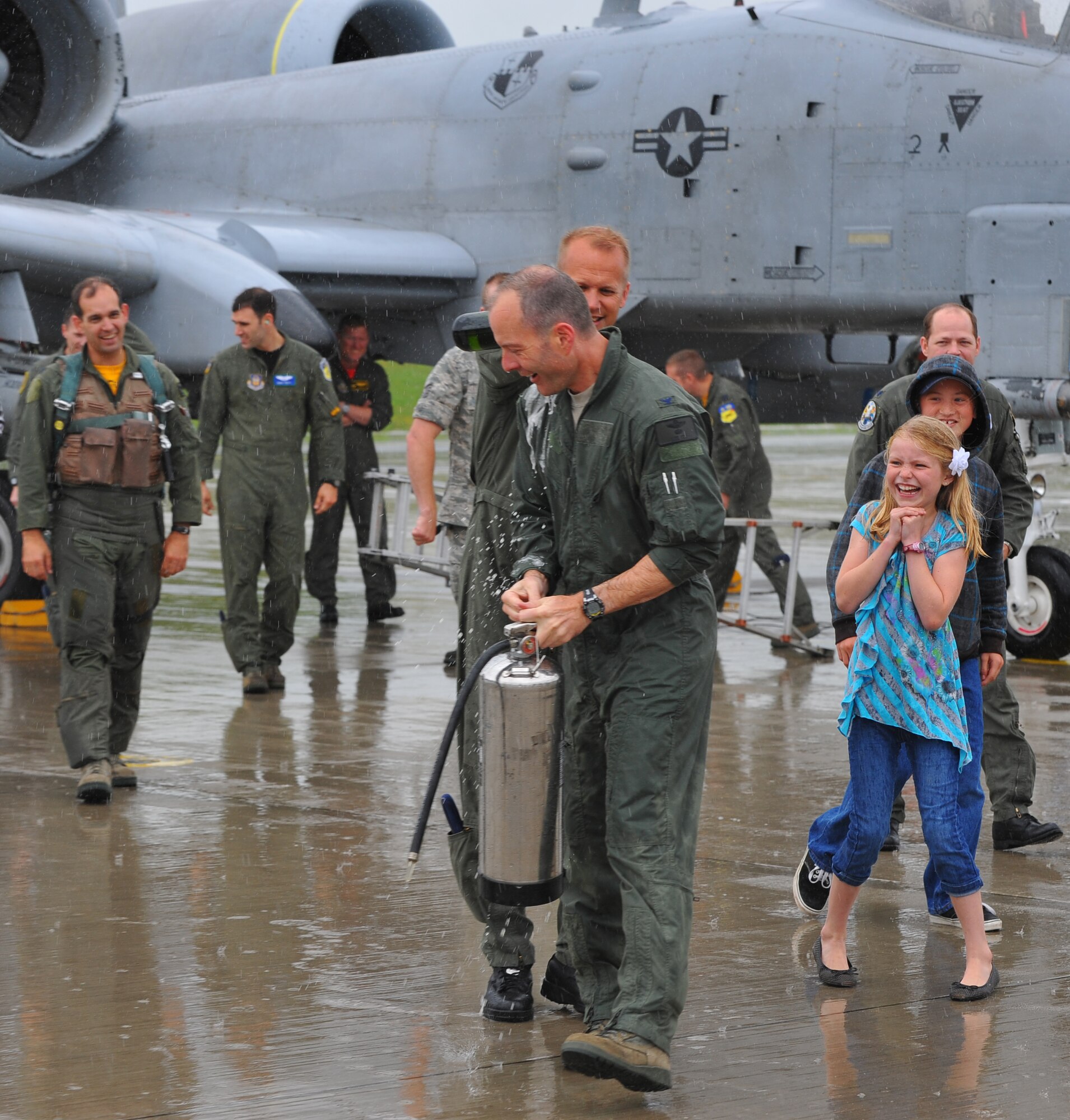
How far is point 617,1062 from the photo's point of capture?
3.39 metres

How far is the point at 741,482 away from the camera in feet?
35.4

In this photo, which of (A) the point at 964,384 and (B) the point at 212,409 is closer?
(A) the point at 964,384

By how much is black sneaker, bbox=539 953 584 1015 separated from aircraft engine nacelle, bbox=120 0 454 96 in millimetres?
11778

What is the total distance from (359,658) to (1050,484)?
15.3 metres

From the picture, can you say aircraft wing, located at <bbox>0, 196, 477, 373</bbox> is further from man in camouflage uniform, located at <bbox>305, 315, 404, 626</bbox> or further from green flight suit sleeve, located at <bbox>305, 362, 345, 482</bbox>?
green flight suit sleeve, located at <bbox>305, 362, 345, 482</bbox>

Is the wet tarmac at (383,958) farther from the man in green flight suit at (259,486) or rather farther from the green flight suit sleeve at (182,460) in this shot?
the green flight suit sleeve at (182,460)

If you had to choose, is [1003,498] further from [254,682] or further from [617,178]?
[617,178]

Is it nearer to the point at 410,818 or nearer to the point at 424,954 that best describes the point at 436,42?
the point at 410,818

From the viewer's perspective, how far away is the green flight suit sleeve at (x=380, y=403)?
1183cm

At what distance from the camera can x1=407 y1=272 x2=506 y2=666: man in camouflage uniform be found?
23.1 feet

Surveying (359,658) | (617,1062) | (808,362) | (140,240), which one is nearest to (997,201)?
(808,362)

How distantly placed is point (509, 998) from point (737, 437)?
7050 millimetres

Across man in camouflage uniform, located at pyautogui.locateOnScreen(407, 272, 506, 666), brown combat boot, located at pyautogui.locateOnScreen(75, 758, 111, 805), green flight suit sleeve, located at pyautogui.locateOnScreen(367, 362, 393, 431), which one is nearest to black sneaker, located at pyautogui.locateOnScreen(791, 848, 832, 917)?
man in camouflage uniform, located at pyautogui.locateOnScreen(407, 272, 506, 666)

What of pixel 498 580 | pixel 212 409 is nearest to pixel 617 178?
pixel 212 409
